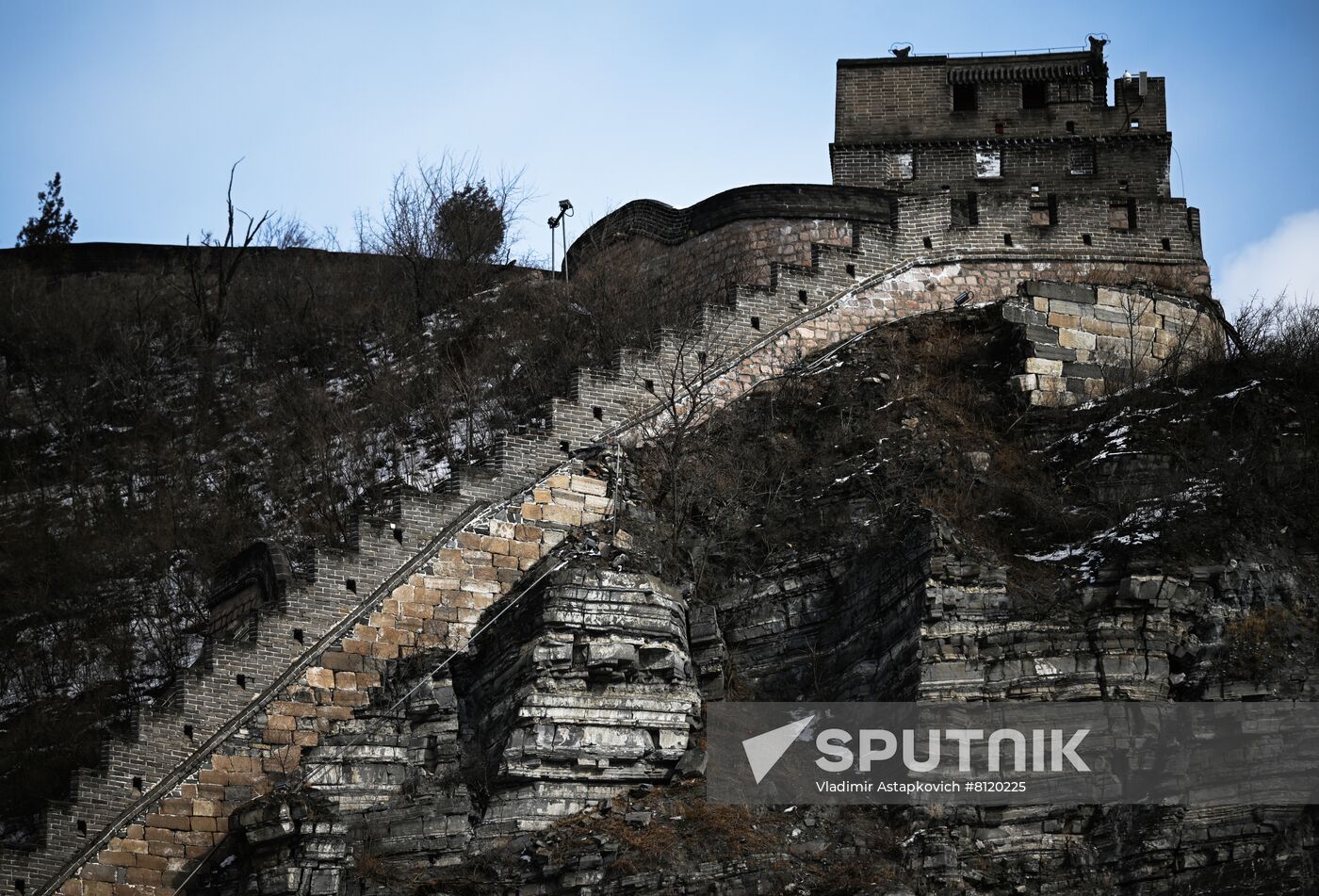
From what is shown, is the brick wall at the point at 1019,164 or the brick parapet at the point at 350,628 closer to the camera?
the brick parapet at the point at 350,628

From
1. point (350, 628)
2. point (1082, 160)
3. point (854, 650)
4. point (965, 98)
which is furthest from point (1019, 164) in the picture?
point (350, 628)

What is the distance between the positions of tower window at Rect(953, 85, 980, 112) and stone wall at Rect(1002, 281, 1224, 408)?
672 centimetres

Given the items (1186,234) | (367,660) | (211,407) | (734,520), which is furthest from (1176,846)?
(211,407)

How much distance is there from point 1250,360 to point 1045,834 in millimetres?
8485

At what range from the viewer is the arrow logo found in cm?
2652

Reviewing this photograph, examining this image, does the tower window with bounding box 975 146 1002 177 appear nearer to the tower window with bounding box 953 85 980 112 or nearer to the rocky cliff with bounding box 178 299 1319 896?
the tower window with bounding box 953 85 980 112

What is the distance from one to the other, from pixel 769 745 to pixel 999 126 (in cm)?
1595

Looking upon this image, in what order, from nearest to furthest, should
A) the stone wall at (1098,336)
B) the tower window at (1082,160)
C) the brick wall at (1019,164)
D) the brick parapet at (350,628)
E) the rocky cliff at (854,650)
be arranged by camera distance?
the rocky cliff at (854,650), the brick parapet at (350,628), the stone wall at (1098,336), the brick wall at (1019,164), the tower window at (1082,160)

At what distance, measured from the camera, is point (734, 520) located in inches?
1183

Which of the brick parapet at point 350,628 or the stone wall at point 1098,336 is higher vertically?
the stone wall at point 1098,336

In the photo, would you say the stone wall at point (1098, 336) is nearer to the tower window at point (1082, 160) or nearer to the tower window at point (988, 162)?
the tower window at point (1082, 160)

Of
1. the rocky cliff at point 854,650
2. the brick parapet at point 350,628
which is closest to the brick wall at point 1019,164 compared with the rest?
the brick parapet at point 350,628

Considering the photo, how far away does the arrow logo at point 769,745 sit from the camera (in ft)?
87.0

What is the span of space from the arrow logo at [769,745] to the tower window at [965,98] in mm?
15731
